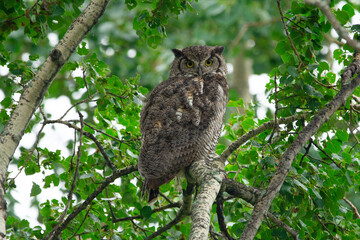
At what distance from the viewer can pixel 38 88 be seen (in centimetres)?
213

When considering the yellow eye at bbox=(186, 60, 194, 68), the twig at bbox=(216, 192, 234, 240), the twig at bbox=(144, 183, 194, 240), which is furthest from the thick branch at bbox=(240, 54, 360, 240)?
the yellow eye at bbox=(186, 60, 194, 68)

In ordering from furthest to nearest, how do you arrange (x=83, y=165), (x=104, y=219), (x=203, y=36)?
(x=203, y=36) < (x=83, y=165) < (x=104, y=219)

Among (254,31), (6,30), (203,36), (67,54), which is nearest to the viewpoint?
(67,54)

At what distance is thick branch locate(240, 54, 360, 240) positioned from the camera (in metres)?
1.85

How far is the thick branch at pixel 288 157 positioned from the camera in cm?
185

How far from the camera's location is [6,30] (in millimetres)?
2508

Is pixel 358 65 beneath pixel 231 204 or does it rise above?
above

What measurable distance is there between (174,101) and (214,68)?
76 cm

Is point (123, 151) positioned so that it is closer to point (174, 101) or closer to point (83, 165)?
point (83, 165)

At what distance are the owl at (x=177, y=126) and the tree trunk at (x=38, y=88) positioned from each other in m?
1.00

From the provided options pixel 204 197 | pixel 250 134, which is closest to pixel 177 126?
pixel 250 134

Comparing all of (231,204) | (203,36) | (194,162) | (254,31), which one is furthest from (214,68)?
(254,31)

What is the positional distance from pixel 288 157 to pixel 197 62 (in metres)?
1.82

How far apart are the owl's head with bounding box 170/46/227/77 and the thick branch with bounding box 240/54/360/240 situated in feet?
4.68
